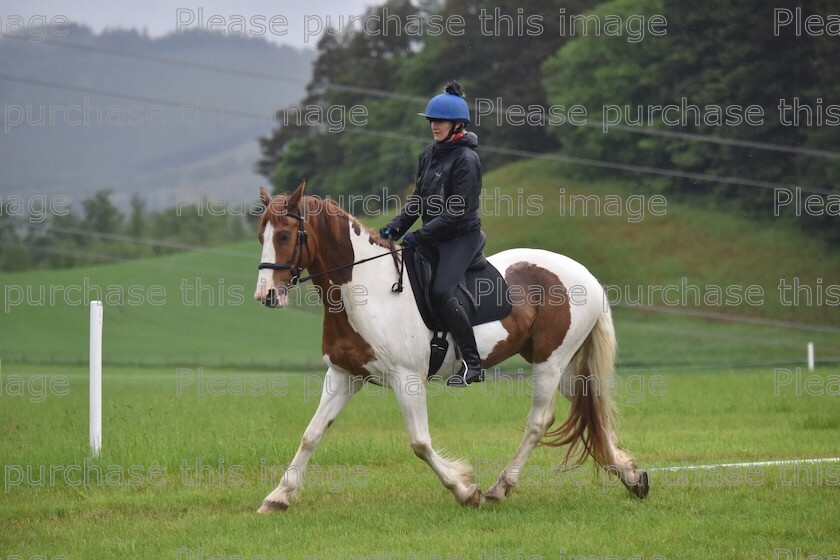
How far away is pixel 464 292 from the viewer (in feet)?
28.1

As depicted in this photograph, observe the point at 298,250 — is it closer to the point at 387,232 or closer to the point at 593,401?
the point at 387,232

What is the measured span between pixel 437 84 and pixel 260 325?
814 inches

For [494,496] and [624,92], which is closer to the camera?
[494,496]

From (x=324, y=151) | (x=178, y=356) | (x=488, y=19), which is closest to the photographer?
(x=178, y=356)

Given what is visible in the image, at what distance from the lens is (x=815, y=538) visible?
23.9ft

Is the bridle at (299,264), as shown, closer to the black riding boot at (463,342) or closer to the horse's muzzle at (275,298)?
the horse's muzzle at (275,298)

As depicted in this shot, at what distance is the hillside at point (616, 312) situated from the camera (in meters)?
41.6

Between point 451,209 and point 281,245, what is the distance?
4.68 ft

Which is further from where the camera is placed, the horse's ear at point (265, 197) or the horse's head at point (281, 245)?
the horse's ear at point (265, 197)

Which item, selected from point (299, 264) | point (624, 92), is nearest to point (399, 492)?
point (299, 264)

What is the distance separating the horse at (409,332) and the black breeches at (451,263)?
0.25 meters

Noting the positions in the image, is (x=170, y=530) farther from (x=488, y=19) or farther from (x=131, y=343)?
(x=488, y=19)

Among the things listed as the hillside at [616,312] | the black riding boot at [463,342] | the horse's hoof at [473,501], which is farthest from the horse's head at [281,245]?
the hillside at [616,312]

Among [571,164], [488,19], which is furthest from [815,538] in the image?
[488,19]
